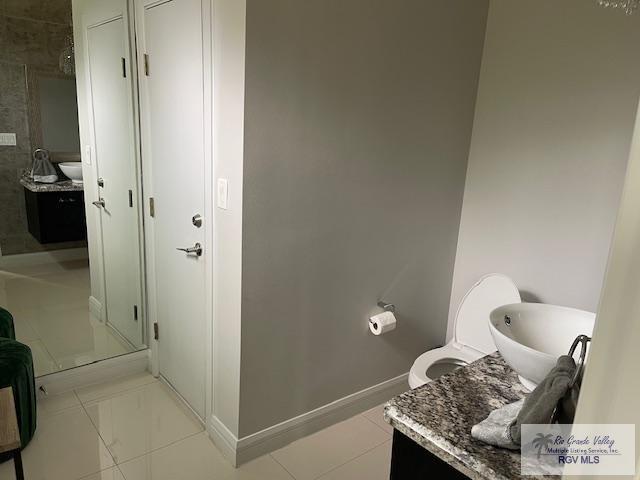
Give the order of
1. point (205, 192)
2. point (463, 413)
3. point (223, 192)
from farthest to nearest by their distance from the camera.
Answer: point (205, 192)
point (223, 192)
point (463, 413)

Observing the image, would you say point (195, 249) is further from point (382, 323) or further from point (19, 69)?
point (19, 69)

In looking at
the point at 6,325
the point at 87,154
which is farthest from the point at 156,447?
the point at 87,154

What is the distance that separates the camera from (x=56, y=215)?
8.52 feet

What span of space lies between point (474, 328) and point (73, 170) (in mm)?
2331

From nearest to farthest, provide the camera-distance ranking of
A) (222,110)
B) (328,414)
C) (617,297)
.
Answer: (617,297) < (222,110) < (328,414)

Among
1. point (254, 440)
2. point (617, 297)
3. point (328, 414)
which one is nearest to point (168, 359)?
point (254, 440)

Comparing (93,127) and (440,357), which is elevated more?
(93,127)

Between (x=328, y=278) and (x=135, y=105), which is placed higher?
(x=135, y=105)

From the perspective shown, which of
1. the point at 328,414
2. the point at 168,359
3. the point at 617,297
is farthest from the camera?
the point at 168,359

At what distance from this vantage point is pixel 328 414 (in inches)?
96.3

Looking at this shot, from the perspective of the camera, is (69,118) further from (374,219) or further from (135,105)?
(374,219)

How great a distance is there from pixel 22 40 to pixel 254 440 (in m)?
2.17

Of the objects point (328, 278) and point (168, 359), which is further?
point (168, 359)

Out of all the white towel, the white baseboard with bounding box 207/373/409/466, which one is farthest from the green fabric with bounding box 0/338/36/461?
the white towel
